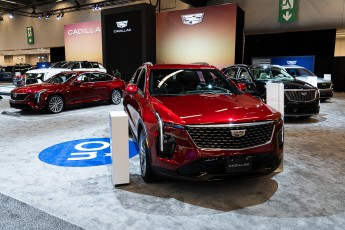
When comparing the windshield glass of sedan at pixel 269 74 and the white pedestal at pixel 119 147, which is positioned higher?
the windshield glass of sedan at pixel 269 74

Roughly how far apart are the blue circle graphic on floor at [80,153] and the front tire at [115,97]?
5568mm

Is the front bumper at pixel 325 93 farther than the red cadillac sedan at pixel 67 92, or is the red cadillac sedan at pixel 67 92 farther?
the front bumper at pixel 325 93

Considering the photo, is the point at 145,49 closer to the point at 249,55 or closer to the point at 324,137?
the point at 249,55

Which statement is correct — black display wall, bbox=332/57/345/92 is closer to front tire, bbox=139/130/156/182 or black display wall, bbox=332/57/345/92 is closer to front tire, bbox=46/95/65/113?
front tire, bbox=46/95/65/113

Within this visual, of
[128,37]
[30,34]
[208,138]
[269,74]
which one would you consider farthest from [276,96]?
[30,34]

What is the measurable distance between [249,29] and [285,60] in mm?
3116

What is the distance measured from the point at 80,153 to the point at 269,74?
20.7 feet

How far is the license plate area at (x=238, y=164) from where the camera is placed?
3.06m

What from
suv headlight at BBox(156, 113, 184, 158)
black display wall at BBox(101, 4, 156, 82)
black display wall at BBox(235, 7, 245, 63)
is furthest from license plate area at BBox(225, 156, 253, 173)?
black display wall at BBox(101, 4, 156, 82)

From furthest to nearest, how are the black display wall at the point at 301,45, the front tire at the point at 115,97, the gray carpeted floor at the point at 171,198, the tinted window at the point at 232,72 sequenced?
the black display wall at the point at 301,45
the front tire at the point at 115,97
the tinted window at the point at 232,72
the gray carpeted floor at the point at 171,198

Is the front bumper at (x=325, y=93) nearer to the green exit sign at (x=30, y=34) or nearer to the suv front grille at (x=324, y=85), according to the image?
the suv front grille at (x=324, y=85)

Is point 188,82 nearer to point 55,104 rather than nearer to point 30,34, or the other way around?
point 55,104

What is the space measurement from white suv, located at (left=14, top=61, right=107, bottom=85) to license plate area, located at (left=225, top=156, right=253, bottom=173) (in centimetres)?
1356

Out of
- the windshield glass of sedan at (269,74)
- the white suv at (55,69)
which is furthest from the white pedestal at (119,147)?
the white suv at (55,69)
